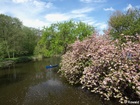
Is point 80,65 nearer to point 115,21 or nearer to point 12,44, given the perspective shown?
point 115,21

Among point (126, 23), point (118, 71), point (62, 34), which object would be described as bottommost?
point (118, 71)

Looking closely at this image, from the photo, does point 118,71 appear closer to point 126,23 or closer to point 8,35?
point 126,23

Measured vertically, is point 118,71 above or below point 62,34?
below

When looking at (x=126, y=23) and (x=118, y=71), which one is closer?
(x=118, y=71)

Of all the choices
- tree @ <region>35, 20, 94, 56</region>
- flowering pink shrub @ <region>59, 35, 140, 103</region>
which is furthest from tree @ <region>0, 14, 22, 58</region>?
flowering pink shrub @ <region>59, 35, 140, 103</region>

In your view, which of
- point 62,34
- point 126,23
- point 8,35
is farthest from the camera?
point 8,35

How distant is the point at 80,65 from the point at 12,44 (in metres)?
28.3

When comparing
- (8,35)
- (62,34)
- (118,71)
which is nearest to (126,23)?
(62,34)

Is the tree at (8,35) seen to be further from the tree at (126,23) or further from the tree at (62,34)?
the tree at (126,23)

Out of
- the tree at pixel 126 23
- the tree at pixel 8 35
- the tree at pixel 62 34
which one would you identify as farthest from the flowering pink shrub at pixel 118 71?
the tree at pixel 8 35

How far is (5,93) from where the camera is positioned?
12.0 metres

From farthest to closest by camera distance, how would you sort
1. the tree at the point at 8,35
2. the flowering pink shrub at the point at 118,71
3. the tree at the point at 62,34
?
1. the tree at the point at 8,35
2. the tree at the point at 62,34
3. the flowering pink shrub at the point at 118,71

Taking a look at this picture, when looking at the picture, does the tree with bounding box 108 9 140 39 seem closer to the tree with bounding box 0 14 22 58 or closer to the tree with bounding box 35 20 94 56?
the tree with bounding box 35 20 94 56

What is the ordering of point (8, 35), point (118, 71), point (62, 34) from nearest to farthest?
point (118, 71) → point (62, 34) → point (8, 35)
